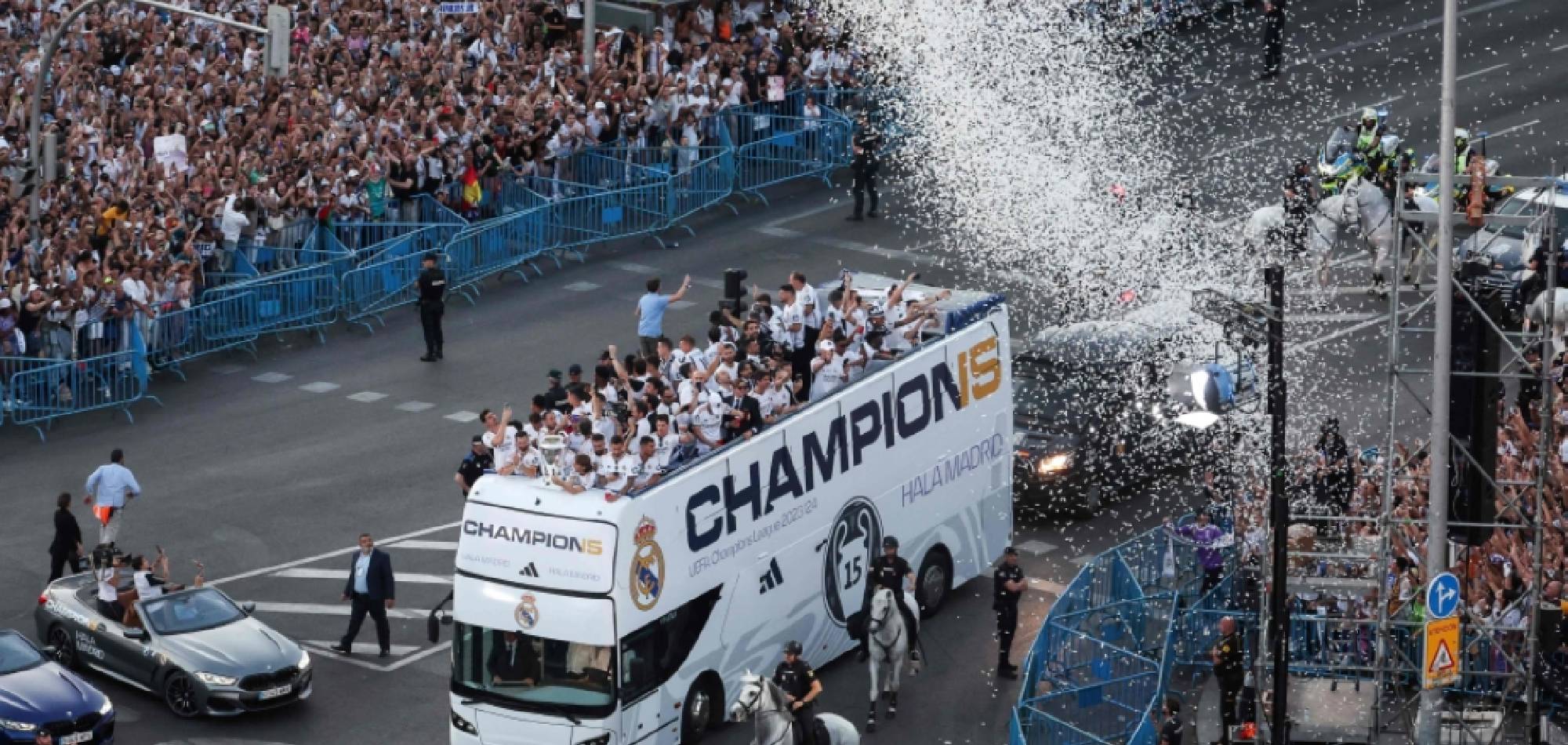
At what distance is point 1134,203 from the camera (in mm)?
40812

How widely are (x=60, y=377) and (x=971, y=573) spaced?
13.0 metres

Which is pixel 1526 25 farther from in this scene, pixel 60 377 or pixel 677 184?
pixel 60 377

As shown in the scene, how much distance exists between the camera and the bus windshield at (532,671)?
80.1 ft

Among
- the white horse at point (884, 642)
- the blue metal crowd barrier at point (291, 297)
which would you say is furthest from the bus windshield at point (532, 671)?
the blue metal crowd barrier at point (291, 297)

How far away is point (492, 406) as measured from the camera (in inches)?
1400

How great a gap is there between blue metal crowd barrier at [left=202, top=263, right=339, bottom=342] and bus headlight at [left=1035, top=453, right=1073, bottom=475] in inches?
474

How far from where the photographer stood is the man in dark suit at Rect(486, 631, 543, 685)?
2456 cm

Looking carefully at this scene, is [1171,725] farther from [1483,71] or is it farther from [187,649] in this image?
[1483,71]

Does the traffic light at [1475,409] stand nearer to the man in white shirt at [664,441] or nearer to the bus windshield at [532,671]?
the man in white shirt at [664,441]

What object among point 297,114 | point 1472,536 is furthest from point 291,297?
point 1472,536

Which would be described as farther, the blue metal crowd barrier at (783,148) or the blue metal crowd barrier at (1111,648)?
the blue metal crowd barrier at (783,148)

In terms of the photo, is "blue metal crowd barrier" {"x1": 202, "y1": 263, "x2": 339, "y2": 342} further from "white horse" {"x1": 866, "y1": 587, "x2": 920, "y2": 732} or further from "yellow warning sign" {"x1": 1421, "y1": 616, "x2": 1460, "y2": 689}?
"yellow warning sign" {"x1": 1421, "y1": 616, "x2": 1460, "y2": 689}

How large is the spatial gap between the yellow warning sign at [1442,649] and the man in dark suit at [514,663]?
27.2 feet

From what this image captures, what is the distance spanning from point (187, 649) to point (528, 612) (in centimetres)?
439
